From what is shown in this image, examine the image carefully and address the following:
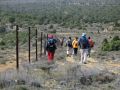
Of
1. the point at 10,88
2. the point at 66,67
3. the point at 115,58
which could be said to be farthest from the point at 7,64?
the point at 10,88

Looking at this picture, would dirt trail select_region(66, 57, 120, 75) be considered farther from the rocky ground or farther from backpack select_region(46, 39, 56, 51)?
the rocky ground

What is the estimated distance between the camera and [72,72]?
1465 cm

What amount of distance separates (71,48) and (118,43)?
597 centimetres

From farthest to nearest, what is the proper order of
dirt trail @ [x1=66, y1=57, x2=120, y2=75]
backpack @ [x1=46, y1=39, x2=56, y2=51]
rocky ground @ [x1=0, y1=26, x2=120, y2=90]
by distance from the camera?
backpack @ [x1=46, y1=39, x2=56, y2=51] < dirt trail @ [x1=66, y1=57, x2=120, y2=75] < rocky ground @ [x1=0, y1=26, x2=120, y2=90]

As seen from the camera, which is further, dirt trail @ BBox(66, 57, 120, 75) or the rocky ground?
dirt trail @ BBox(66, 57, 120, 75)

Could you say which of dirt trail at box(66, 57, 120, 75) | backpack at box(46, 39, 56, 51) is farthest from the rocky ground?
backpack at box(46, 39, 56, 51)

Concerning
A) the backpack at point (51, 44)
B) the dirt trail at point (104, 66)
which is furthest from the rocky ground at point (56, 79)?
the backpack at point (51, 44)

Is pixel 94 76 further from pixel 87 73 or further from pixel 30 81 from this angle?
pixel 30 81

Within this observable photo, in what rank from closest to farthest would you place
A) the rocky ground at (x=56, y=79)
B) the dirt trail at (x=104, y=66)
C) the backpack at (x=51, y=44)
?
the rocky ground at (x=56, y=79), the dirt trail at (x=104, y=66), the backpack at (x=51, y=44)

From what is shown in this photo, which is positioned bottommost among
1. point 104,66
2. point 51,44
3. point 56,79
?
point 104,66

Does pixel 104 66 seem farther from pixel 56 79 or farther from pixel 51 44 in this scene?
pixel 56 79

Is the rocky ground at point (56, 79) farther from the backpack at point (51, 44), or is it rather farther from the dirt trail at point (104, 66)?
the backpack at point (51, 44)

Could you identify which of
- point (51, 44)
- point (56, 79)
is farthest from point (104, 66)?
point (56, 79)

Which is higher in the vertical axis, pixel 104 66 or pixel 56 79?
pixel 56 79
